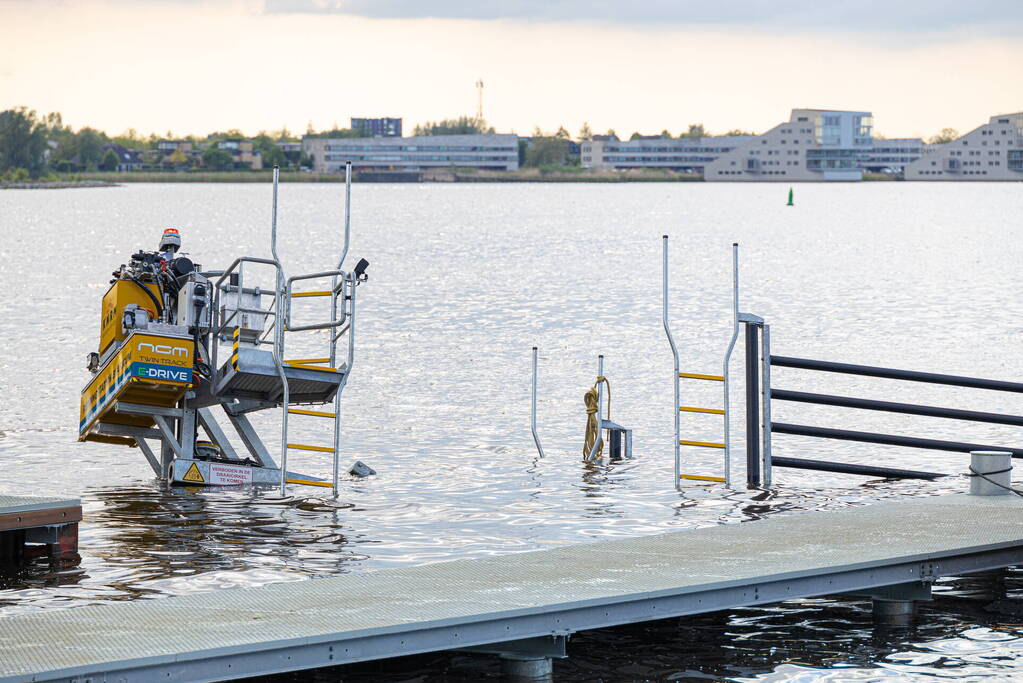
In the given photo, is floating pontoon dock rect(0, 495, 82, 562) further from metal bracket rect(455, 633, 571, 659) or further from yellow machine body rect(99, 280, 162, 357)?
metal bracket rect(455, 633, 571, 659)

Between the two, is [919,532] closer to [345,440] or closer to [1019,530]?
[1019,530]

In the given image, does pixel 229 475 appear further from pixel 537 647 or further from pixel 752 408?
pixel 537 647

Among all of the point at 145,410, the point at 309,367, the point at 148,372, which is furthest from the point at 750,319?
the point at 145,410

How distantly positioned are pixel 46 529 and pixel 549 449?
9102 mm

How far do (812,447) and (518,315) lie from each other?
1018 inches

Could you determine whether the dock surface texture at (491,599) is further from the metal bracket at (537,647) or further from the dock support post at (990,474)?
the dock support post at (990,474)

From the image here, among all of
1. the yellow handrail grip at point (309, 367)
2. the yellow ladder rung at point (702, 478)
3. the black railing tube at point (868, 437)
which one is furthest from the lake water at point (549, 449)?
the yellow handrail grip at point (309, 367)

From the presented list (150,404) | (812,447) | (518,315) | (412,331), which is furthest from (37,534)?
(518,315)

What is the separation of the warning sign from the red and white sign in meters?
0.11

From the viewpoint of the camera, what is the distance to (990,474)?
13812mm

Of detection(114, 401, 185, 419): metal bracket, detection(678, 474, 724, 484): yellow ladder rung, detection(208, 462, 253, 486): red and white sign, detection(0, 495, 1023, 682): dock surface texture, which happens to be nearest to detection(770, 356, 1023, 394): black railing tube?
detection(678, 474, 724, 484): yellow ladder rung

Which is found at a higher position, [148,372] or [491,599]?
[148,372]

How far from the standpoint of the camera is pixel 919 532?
38.9 ft

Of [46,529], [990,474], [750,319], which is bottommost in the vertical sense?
[46,529]
